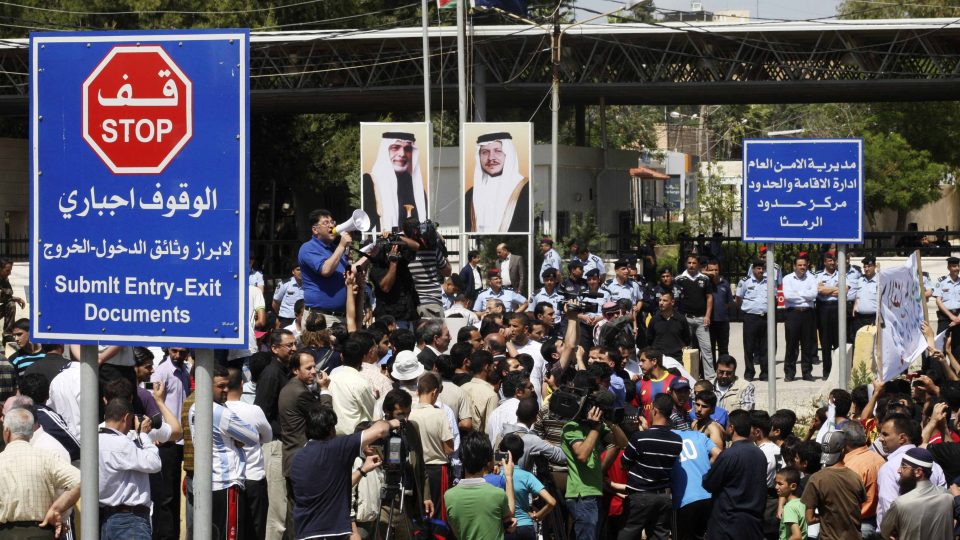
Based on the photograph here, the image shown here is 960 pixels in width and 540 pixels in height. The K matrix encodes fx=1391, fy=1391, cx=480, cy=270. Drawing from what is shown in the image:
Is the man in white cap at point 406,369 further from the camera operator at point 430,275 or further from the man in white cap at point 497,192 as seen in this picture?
the man in white cap at point 497,192

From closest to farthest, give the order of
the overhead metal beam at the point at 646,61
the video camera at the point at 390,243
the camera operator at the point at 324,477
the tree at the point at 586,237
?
the camera operator at the point at 324,477 → the video camera at the point at 390,243 → the tree at the point at 586,237 → the overhead metal beam at the point at 646,61

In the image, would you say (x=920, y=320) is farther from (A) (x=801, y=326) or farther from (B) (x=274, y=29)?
(B) (x=274, y=29)

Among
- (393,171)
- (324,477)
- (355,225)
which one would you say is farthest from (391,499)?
(393,171)

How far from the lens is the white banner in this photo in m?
11.7

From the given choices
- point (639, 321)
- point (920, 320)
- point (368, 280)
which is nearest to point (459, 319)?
point (368, 280)

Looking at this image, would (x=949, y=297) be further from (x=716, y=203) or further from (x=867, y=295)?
(x=716, y=203)

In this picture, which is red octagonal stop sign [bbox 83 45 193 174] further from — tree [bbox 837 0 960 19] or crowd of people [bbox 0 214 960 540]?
tree [bbox 837 0 960 19]

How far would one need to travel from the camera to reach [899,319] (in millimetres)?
11914

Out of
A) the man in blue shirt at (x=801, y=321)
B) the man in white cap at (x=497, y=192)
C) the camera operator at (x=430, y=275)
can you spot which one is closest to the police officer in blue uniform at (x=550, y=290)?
the camera operator at (x=430, y=275)

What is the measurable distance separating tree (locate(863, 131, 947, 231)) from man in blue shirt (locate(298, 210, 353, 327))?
38.8m

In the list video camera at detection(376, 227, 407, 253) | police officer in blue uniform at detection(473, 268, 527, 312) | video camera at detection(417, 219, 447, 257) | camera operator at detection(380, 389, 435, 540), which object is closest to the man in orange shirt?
camera operator at detection(380, 389, 435, 540)

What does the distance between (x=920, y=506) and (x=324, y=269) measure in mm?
5459

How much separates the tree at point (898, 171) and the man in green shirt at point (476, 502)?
42225 mm

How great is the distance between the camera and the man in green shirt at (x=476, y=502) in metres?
8.17
